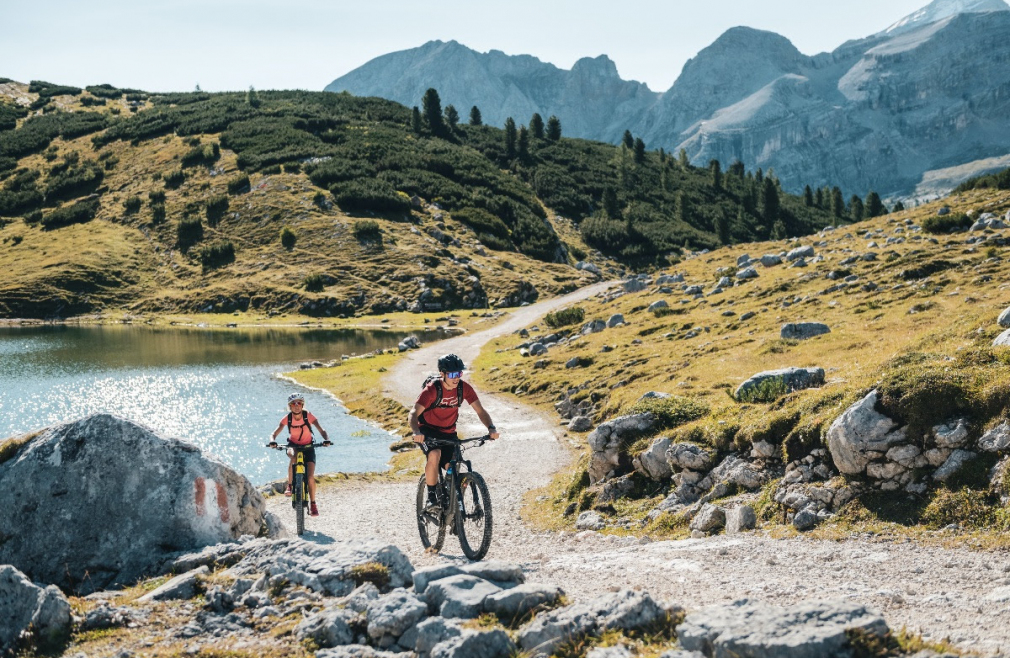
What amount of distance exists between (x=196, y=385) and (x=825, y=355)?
179ft

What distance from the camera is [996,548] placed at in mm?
12117

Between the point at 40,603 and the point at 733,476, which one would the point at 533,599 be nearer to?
the point at 40,603

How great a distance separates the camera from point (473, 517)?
48.6 ft

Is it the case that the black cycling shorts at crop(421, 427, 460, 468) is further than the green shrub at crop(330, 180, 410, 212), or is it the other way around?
the green shrub at crop(330, 180, 410, 212)

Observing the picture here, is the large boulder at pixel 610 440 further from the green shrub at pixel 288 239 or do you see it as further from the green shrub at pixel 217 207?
the green shrub at pixel 217 207

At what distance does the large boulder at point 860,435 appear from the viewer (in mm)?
15672

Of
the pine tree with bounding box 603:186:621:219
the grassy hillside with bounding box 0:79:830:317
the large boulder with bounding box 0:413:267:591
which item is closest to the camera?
the large boulder with bounding box 0:413:267:591

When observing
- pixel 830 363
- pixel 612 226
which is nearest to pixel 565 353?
pixel 830 363

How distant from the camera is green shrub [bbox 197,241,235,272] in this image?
144375 mm

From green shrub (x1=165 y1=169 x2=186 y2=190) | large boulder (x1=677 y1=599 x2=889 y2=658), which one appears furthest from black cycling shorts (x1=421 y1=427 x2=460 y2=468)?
green shrub (x1=165 y1=169 x2=186 y2=190)

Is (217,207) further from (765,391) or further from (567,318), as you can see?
(765,391)

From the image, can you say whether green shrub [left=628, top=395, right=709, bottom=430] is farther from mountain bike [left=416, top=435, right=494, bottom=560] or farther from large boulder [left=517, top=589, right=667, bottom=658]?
large boulder [left=517, top=589, right=667, bottom=658]

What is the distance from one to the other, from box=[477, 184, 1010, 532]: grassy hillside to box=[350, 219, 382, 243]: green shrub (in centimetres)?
6684

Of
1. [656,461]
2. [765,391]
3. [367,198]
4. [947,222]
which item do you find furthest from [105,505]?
[367,198]
